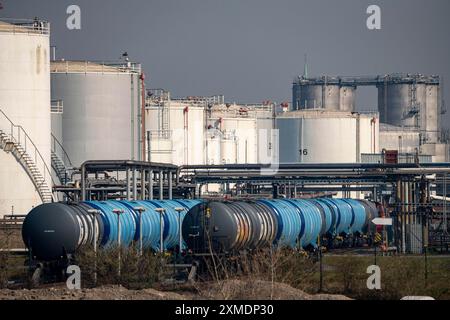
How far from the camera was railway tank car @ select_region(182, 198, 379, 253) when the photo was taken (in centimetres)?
3347

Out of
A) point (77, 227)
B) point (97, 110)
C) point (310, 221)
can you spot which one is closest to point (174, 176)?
point (97, 110)

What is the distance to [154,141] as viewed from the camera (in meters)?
66.5

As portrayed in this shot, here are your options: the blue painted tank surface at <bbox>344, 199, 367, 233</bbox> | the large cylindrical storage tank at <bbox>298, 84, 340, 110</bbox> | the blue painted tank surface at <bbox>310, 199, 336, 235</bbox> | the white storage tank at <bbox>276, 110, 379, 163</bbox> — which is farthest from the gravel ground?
the large cylindrical storage tank at <bbox>298, 84, 340, 110</bbox>

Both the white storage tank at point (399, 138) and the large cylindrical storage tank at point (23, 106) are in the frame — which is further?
the white storage tank at point (399, 138)

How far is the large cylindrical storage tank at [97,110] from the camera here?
185 feet

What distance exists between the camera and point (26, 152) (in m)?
49.2

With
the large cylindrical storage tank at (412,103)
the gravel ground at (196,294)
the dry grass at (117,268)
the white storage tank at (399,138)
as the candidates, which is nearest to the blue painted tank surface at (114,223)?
the dry grass at (117,268)

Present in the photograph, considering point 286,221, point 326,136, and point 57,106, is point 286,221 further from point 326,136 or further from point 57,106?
point 326,136

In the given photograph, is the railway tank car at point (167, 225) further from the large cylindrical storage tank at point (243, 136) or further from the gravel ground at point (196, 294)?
the large cylindrical storage tank at point (243, 136)

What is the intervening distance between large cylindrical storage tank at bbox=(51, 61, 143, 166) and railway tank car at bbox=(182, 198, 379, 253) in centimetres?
1328

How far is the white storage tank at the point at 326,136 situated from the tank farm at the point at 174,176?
10 cm

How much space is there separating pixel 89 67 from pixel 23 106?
32.4 ft

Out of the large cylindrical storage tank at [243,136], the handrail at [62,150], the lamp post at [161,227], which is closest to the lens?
the lamp post at [161,227]

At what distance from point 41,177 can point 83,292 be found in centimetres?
2351
